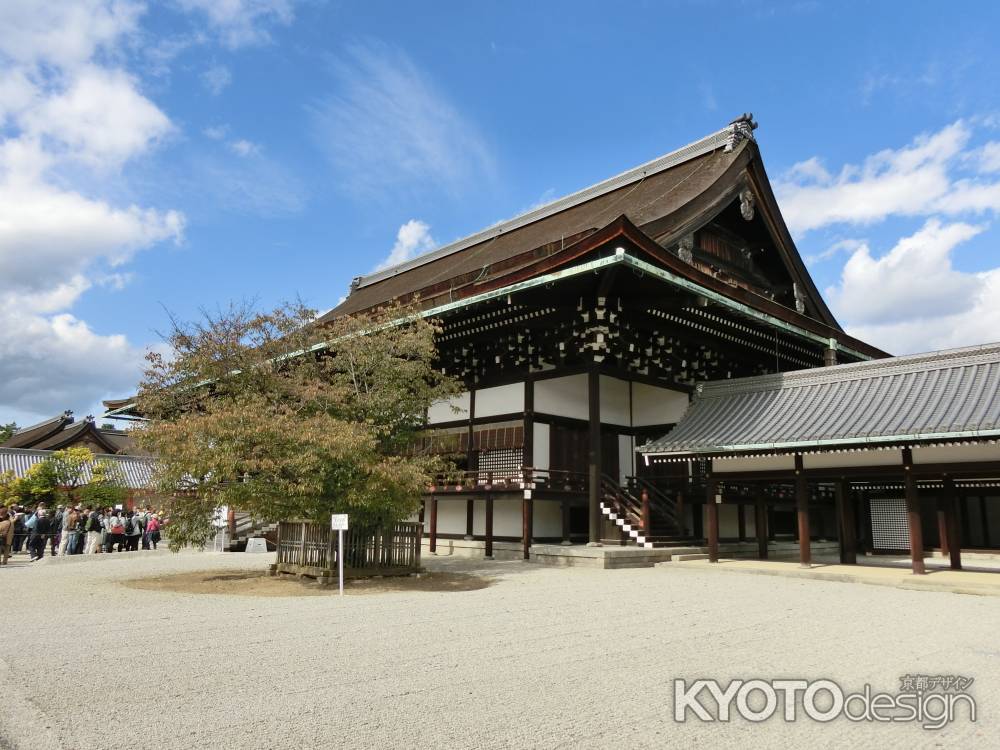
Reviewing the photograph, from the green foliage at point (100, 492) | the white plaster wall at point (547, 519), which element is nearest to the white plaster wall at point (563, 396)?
the white plaster wall at point (547, 519)

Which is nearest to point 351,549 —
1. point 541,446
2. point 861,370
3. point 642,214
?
point 541,446

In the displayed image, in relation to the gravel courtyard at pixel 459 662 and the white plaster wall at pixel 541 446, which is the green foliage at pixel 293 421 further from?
the white plaster wall at pixel 541 446

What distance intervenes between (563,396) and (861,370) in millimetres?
6537

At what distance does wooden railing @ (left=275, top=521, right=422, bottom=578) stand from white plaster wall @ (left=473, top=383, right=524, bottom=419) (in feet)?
16.4

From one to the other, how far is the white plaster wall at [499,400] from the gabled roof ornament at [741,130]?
9555 mm

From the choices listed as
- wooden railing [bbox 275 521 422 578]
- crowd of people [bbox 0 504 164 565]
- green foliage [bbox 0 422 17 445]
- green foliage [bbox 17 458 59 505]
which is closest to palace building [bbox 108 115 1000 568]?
wooden railing [bbox 275 521 422 578]

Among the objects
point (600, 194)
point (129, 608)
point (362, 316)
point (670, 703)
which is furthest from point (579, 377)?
point (670, 703)

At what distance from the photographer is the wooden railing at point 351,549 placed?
39.2 ft

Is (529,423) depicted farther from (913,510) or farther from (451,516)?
(913,510)

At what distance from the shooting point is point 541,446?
16734 millimetres

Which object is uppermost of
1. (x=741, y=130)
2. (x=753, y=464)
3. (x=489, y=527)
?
(x=741, y=130)

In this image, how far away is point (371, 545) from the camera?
12305mm

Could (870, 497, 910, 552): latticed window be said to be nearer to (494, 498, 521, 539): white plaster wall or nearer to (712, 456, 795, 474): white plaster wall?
(712, 456, 795, 474): white plaster wall

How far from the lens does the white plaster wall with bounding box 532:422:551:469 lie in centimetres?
1659
